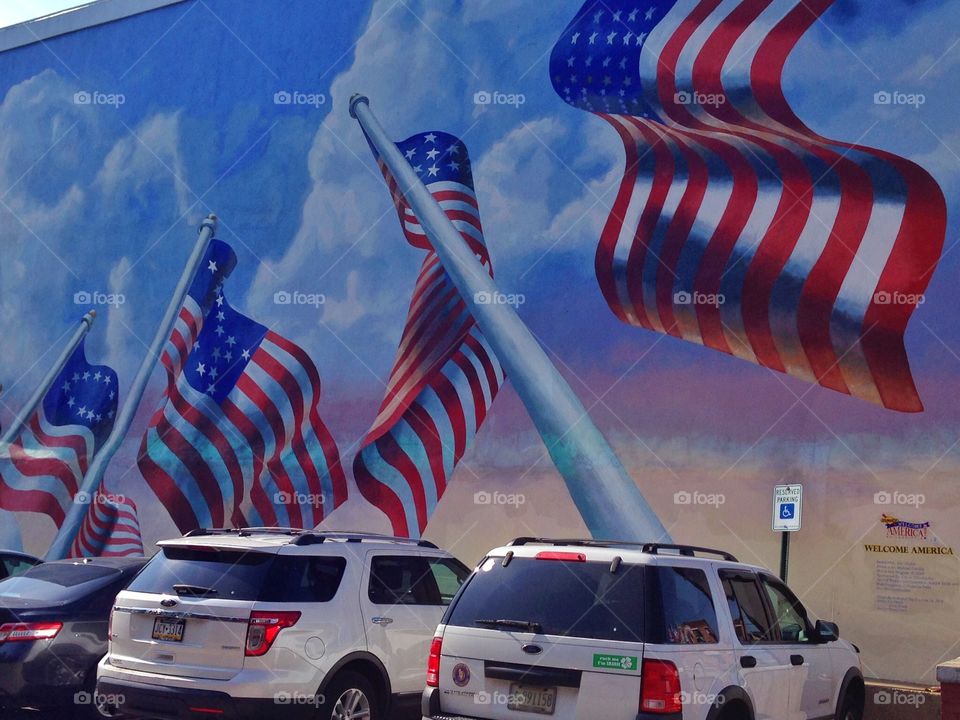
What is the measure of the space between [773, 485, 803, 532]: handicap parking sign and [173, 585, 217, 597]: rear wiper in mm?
6319

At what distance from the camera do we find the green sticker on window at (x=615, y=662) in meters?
6.30

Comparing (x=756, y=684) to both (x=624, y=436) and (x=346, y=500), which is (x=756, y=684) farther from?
(x=346, y=500)

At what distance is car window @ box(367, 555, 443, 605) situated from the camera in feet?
28.4

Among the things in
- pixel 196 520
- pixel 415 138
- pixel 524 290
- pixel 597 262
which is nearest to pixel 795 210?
pixel 597 262

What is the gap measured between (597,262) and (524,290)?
3.67 ft

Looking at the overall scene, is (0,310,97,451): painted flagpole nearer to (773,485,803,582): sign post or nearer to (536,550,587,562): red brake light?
(773,485,803,582): sign post

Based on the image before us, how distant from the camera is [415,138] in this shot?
17438mm

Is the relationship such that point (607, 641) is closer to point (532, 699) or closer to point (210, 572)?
point (532, 699)

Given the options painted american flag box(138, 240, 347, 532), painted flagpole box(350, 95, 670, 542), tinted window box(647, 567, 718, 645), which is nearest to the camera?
tinted window box(647, 567, 718, 645)

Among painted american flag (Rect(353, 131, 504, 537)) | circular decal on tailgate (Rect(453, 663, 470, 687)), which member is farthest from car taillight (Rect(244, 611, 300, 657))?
painted american flag (Rect(353, 131, 504, 537))

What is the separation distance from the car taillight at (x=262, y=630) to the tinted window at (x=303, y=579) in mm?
127

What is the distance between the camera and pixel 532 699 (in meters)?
6.52

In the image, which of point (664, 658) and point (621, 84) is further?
point (621, 84)

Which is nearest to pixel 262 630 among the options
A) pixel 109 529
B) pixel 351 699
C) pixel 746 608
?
pixel 351 699
